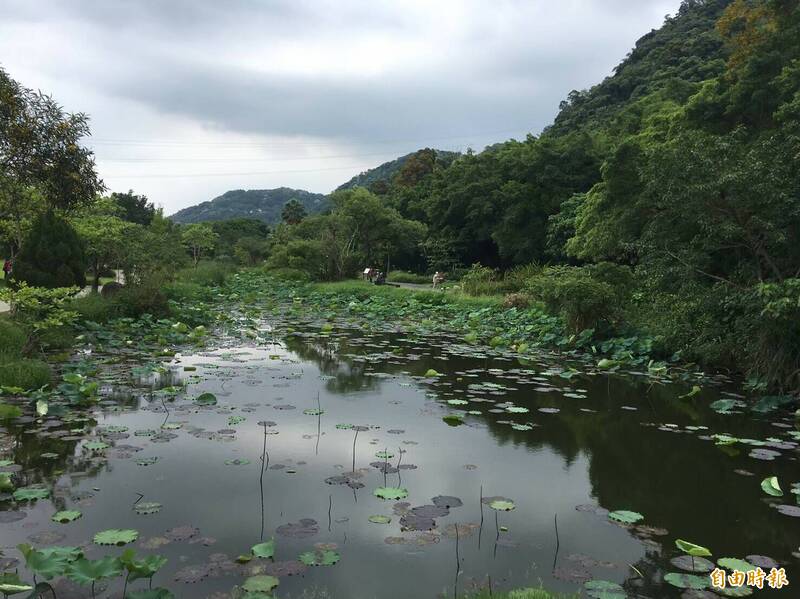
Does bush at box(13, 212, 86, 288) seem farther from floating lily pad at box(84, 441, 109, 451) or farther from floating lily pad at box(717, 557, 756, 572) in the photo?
floating lily pad at box(717, 557, 756, 572)

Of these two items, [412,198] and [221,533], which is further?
[412,198]

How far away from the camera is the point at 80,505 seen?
3.47 meters

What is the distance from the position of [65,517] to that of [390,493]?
1916mm

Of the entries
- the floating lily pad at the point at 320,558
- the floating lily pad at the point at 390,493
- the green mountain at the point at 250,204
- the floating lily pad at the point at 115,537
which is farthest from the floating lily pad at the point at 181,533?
the green mountain at the point at 250,204

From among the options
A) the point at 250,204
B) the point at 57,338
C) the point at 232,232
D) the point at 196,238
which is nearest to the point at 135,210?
the point at 232,232

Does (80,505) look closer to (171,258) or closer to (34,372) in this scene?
(34,372)

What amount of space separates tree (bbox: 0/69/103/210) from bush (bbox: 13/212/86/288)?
1.87 meters

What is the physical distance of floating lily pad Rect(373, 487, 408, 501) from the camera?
3697mm

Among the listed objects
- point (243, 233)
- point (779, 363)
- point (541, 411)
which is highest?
point (243, 233)

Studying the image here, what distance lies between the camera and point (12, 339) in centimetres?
723

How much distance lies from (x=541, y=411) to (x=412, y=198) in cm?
3144

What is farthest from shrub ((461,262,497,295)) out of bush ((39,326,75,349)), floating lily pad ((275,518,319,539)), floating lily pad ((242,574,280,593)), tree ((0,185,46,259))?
floating lily pad ((242,574,280,593))

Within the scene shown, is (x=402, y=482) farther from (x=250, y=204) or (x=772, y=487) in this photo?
(x=250, y=204)

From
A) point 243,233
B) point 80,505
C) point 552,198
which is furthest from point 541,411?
point 243,233
